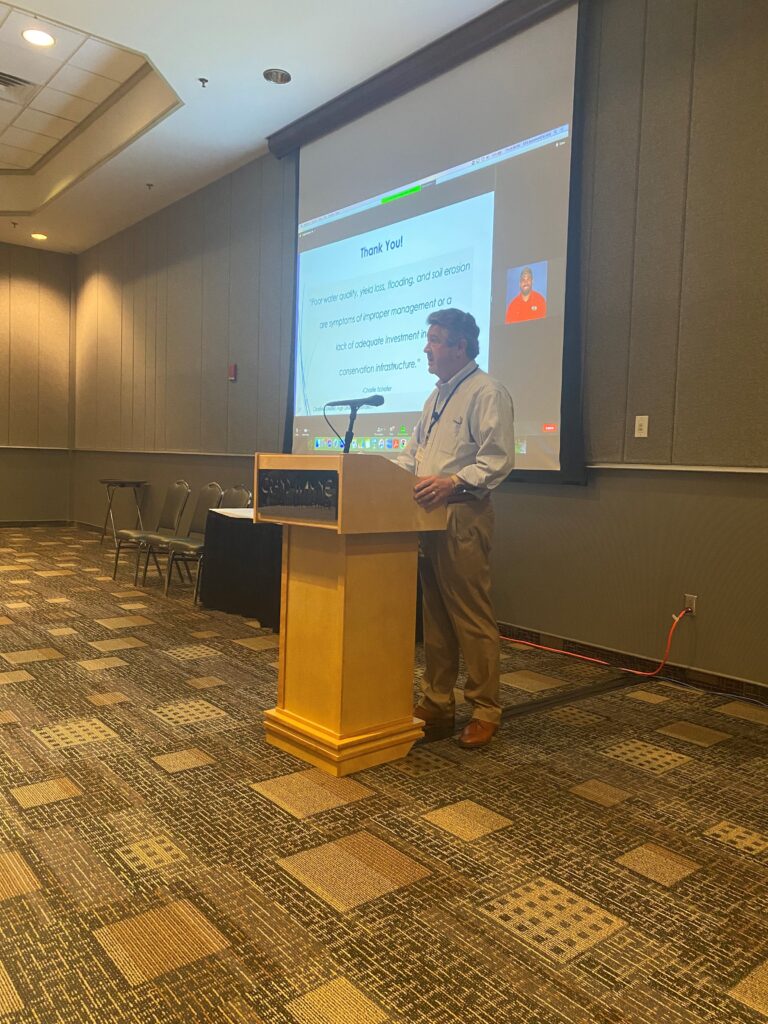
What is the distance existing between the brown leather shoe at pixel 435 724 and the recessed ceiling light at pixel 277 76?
4580 millimetres

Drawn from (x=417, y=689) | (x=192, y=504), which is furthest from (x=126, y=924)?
(x=192, y=504)

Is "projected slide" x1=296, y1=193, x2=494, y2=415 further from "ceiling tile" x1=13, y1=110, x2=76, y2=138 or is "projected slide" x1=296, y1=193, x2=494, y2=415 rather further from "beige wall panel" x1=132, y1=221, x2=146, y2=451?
"beige wall panel" x1=132, y1=221, x2=146, y2=451

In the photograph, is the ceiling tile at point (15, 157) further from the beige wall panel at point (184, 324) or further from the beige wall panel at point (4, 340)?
the beige wall panel at point (4, 340)

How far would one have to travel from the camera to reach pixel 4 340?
1024 cm

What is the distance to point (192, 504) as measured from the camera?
801cm

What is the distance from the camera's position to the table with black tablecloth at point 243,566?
15.3ft

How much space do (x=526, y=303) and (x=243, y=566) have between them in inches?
92.7

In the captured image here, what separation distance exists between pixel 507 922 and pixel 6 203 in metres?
9.68

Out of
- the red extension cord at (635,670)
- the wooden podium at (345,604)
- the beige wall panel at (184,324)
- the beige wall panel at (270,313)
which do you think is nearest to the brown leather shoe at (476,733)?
the wooden podium at (345,604)

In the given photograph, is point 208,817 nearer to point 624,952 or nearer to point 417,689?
point 624,952

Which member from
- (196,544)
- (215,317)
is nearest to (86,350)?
(215,317)

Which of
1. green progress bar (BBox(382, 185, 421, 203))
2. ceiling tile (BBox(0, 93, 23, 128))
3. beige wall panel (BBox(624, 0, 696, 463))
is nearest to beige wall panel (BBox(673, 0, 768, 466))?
beige wall panel (BBox(624, 0, 696, 463))

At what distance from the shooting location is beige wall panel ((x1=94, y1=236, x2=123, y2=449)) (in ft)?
31.2

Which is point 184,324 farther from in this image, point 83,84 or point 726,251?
point 726,251
